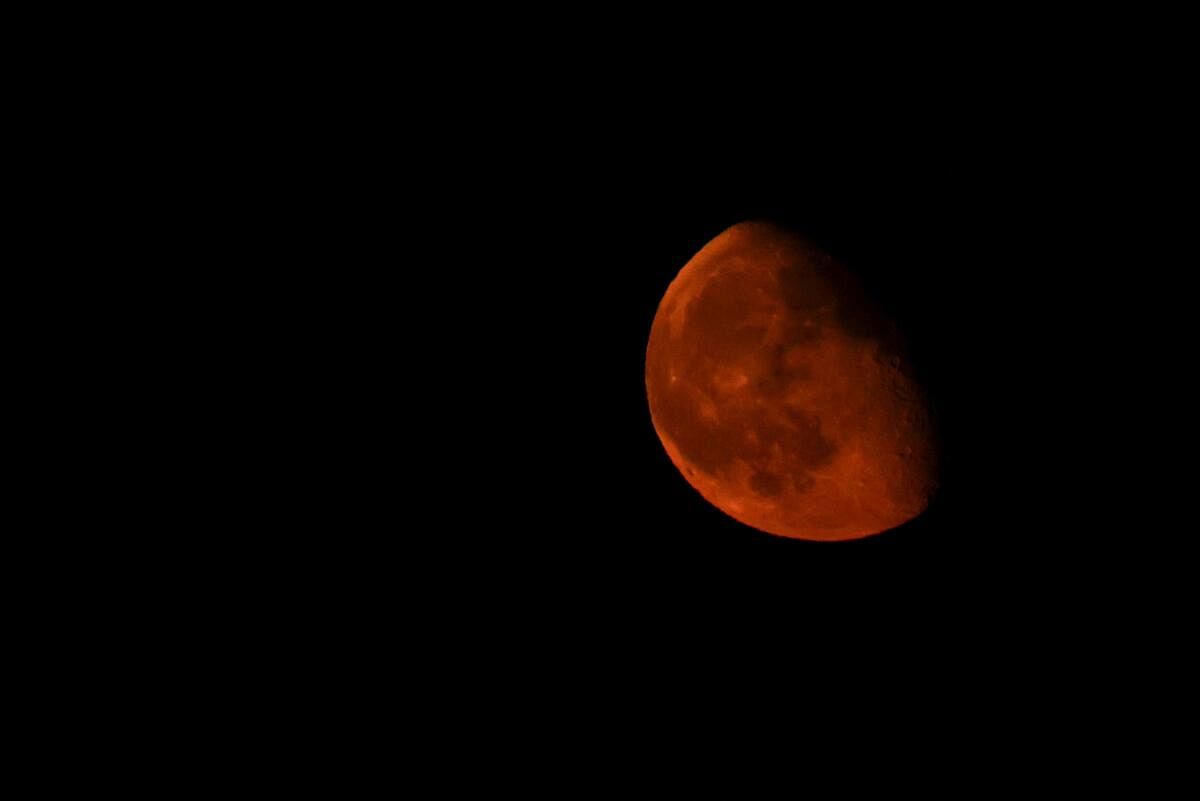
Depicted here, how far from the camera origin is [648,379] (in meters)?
2.97

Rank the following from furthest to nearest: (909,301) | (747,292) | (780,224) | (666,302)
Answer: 1. (666,302)
2. (780,224)
3. (747,292)
4. (909,301)

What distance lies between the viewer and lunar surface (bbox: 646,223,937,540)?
2322 millimetres

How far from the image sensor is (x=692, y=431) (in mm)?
2695

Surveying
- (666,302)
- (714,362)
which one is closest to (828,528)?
(714,362)

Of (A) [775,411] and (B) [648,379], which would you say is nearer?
(A) [775,411]

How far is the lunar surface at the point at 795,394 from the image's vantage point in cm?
232

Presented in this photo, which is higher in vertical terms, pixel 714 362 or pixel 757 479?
Result: pixel 714 362

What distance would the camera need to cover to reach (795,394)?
234 cm

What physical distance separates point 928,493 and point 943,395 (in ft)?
1.25

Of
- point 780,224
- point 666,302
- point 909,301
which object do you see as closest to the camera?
point 909,301

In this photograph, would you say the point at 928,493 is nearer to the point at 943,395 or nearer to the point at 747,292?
the point at 943,395

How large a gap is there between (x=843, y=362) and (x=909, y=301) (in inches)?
10.6

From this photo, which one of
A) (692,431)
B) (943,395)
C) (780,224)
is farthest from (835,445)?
(780,224)

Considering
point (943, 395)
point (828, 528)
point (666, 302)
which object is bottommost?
point (828, 528)
